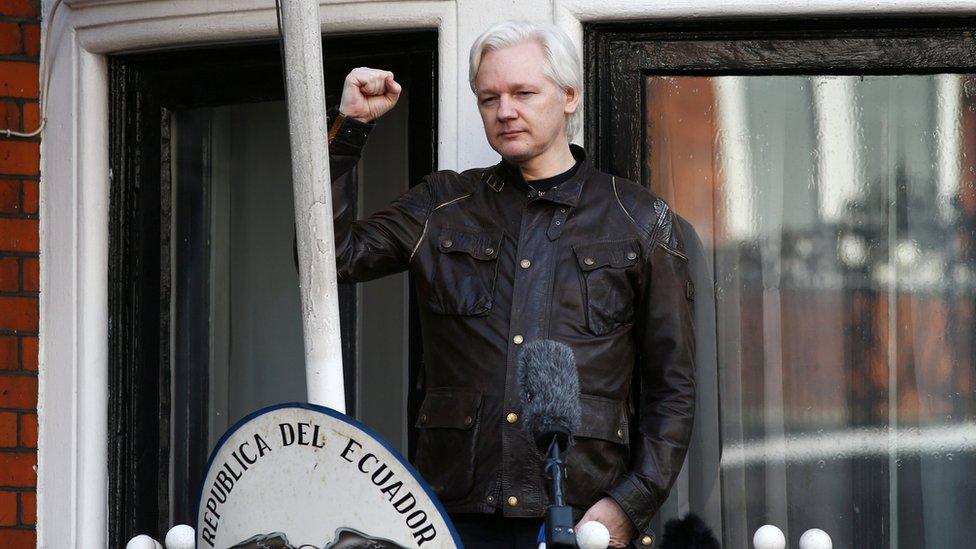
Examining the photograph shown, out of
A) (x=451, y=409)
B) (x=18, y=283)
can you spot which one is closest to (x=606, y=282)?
(x=451, y=409)

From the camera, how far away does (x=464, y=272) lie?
12.2ft

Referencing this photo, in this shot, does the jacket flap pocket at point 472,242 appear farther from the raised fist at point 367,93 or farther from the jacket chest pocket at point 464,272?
the raised fist at point 367,93

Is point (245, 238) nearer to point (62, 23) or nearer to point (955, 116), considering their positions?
point (62, 23)

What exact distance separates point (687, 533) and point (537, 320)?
3.28 feet

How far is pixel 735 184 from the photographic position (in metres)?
4.38

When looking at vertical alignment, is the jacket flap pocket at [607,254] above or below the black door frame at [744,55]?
below

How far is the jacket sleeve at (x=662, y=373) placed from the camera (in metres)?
3.58

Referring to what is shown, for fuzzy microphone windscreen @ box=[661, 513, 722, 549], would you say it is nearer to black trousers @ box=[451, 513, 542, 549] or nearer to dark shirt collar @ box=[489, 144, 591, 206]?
black trousers @ box=[451, 513, 542, 549]

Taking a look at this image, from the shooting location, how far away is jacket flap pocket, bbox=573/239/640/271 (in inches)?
144

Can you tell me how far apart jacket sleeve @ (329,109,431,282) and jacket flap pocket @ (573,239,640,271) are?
1.24ft

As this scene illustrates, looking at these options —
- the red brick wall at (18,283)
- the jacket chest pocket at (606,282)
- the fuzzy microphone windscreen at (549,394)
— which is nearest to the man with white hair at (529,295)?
the jacket chest pocket at (606,282)

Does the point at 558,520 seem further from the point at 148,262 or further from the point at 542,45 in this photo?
the point at 148,262

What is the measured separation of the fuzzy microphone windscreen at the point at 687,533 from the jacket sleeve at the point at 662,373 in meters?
0.65

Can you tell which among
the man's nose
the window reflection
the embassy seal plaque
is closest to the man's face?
the man's nose
